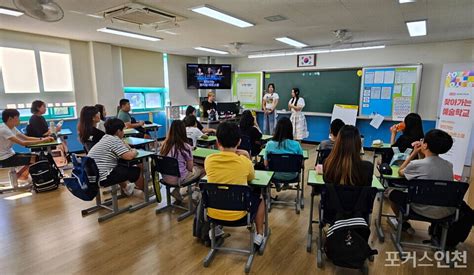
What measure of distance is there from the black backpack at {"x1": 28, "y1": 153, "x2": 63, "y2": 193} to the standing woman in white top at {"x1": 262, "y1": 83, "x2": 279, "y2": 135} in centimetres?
514

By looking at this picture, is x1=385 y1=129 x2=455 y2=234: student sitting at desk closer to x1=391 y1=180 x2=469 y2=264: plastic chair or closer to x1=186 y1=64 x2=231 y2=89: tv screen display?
x1=391 y1=180 x2=469 y2=264: plastic chair

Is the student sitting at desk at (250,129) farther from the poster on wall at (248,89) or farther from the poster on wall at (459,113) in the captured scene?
the poster on wall at (248,89)

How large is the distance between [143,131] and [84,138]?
2.00 m

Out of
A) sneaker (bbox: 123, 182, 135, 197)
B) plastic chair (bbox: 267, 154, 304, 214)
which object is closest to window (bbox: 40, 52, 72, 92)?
sneaker (bbox: 123, 182, 135, 197)

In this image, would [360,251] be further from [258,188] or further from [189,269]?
[189,269]

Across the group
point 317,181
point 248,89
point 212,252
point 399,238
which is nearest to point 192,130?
point 212,252

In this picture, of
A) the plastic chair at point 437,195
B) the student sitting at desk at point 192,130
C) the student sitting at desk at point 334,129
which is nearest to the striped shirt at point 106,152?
the student sitting at desk at point 192,130

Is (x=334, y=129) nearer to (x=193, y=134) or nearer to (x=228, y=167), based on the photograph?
(x=228, y=167)

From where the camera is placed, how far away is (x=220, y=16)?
4.01m

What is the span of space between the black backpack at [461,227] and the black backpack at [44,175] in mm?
5191

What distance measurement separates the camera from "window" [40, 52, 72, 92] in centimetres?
584

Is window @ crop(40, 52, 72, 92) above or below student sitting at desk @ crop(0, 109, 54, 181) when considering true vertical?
above

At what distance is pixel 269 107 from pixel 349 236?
565cm

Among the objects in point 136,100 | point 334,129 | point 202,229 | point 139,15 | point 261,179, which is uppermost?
point 139,15
